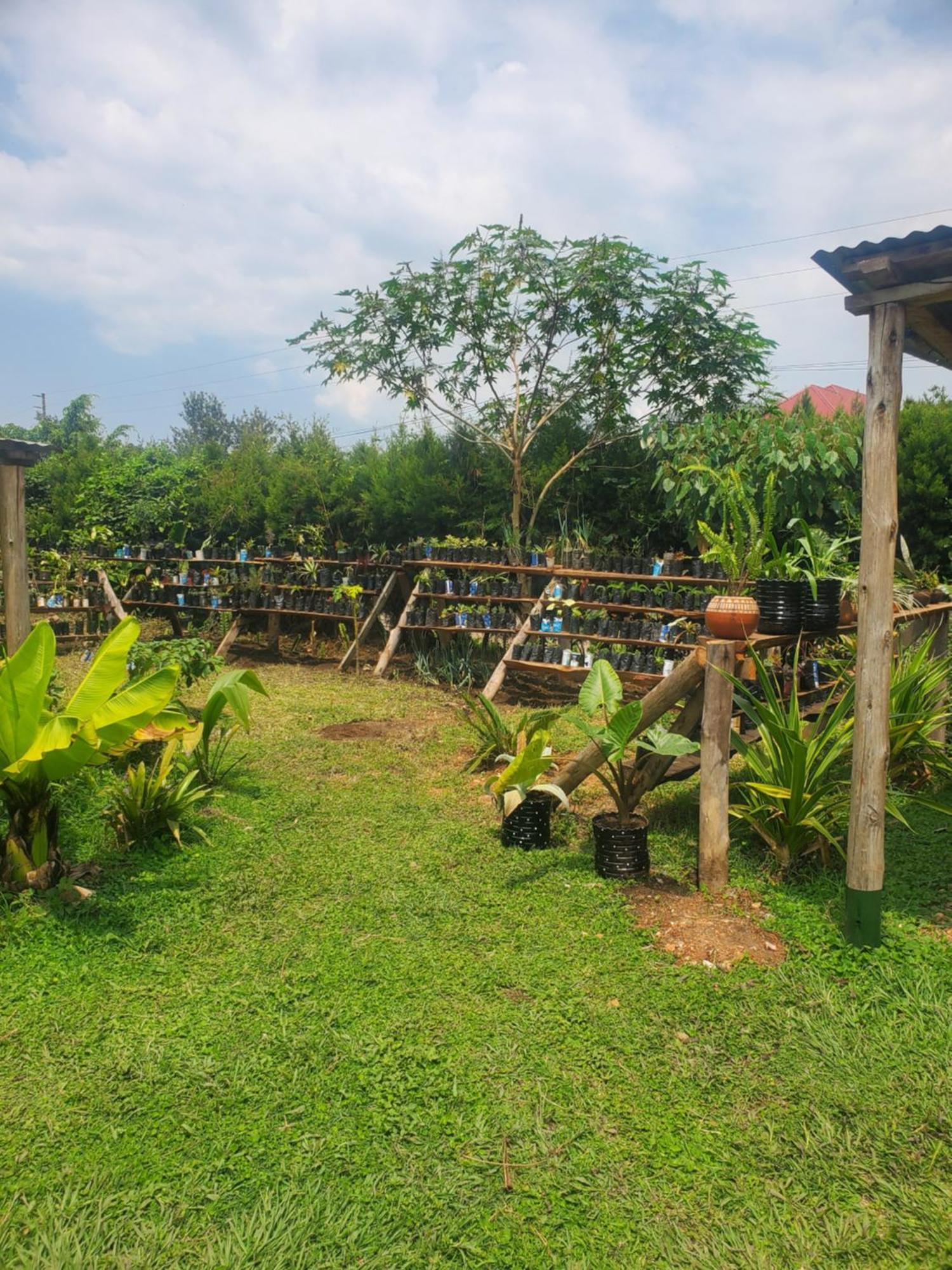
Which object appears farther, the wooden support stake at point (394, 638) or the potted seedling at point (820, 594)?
the wooden support stake at point (394, 638)

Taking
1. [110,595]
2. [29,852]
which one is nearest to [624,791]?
[29,852]

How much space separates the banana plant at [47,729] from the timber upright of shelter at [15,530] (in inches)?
81.5

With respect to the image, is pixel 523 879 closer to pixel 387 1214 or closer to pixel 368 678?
pixel 387 1214

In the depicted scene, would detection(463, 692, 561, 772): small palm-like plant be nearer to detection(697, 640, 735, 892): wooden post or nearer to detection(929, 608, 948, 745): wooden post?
detection(697, 640, 735, 892): wooden post

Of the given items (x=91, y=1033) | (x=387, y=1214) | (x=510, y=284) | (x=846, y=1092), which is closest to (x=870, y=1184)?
(x=846, y=1092)

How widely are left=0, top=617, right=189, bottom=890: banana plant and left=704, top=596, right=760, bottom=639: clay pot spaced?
2624mm

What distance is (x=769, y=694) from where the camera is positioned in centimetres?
403

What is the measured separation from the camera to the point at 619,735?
4141 mm

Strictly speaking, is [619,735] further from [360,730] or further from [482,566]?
[482,566]

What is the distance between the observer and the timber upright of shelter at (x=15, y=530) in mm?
5391

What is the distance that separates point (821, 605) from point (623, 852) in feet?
6.58

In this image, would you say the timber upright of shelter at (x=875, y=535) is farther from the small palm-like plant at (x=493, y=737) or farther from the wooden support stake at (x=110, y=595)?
the wooden support stake at (x=110, y=595)

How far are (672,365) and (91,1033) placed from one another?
8.25 meters

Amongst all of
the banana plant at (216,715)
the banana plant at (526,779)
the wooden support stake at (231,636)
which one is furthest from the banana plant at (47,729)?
the wooden support stake at (231,636)
